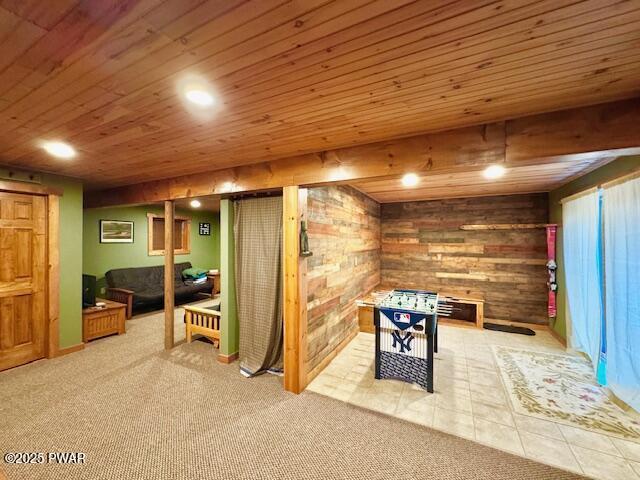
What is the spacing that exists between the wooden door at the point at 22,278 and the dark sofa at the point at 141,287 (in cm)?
173

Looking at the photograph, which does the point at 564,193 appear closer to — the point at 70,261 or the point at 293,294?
the point at 293,294

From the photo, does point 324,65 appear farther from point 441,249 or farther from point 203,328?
point 441,249

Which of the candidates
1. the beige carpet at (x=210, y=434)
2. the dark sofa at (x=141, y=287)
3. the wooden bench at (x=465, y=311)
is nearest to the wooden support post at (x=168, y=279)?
the beige carpet at (x=210, y=434)

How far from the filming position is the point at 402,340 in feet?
9.54

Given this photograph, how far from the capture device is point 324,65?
1304mm

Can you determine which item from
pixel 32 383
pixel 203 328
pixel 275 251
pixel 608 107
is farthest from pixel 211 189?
pixel 608 107

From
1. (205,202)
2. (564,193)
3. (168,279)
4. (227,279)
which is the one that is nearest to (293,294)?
(227,279)

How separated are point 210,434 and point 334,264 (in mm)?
2247

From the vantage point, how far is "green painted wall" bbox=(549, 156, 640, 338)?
8.83ft

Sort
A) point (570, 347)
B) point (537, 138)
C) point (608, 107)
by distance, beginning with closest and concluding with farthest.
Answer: point (608, 107), point (537, 138), point (570, 347)

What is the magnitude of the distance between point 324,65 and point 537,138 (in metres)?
1.58

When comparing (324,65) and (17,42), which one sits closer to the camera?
(17,42)

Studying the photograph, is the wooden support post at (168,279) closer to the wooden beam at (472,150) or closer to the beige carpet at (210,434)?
the beige carpet at (210,434)

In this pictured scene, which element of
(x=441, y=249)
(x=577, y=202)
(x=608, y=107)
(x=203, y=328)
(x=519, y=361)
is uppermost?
(x=608, y=107)
